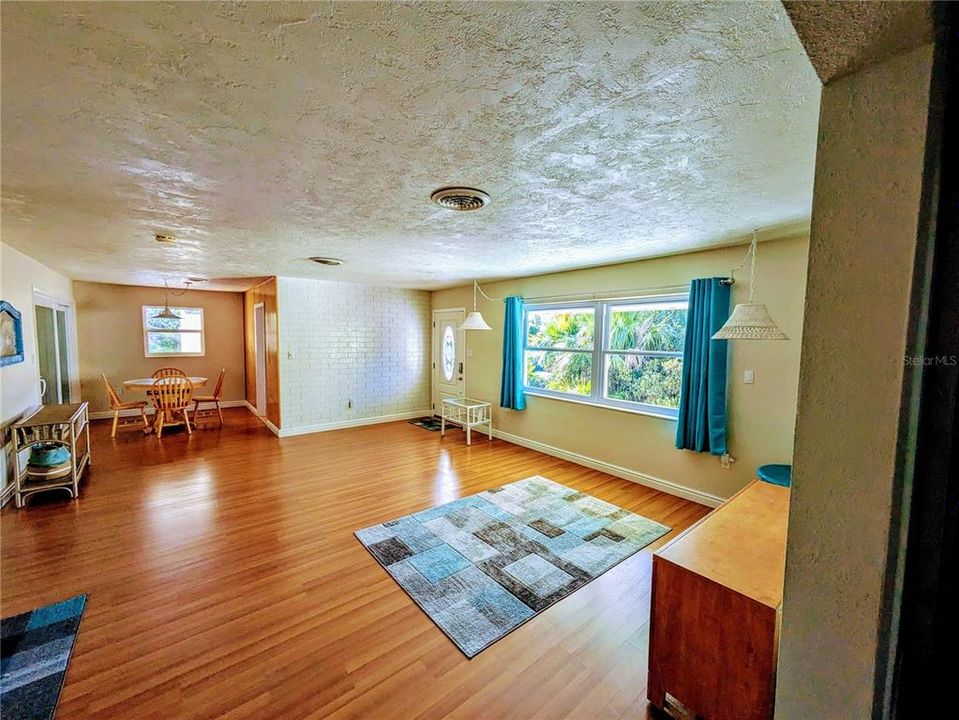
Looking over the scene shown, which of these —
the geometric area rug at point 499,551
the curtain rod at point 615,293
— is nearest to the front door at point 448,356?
the curtain rod at point 615,293

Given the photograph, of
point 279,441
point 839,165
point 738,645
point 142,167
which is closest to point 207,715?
point 738,645

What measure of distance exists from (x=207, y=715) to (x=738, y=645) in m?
2.15

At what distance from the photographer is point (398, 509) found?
3486mm

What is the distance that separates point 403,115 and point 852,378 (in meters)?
1.55

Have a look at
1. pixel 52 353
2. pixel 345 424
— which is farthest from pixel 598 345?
pixel 52 353

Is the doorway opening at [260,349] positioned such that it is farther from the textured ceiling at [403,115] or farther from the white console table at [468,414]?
the textured ceiling at [403,115]

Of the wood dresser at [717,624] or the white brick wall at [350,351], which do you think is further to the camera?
the white brick wall at [350,351]

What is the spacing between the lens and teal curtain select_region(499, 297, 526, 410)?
5.42 metres

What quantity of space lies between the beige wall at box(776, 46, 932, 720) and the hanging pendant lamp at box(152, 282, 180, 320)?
8.21m

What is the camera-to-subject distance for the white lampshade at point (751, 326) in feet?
7.78

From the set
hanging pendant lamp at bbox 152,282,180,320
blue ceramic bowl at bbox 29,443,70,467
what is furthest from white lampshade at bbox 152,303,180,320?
blue ceramic bowl at bbox 29,443,70,467

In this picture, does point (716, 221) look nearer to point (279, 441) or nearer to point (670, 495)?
point (670, 495)

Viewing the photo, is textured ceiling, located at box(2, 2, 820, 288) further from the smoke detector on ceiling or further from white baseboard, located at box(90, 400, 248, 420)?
white baseboard, located at box(90, 400, 248, 420)

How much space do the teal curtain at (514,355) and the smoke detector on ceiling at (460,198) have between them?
303 centimetres
